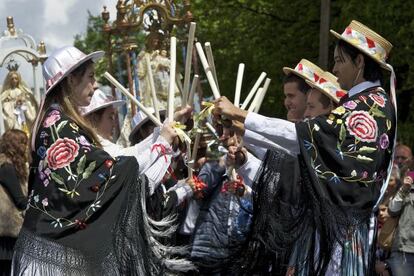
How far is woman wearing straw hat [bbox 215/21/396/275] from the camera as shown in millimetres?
5145

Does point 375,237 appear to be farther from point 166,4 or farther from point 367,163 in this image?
point 166,4

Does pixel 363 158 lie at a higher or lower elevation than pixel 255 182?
higher

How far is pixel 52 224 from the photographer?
16.8 ft

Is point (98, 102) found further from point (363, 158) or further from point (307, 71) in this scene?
point (363, 158)

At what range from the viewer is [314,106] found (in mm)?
6152

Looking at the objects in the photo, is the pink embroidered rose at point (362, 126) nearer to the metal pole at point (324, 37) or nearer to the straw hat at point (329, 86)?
the straw hat at point (329, 86)

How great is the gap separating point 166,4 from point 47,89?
5.93 metres

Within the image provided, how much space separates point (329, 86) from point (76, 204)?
6.08 ft

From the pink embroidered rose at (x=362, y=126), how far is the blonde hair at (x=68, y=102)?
4.35ft

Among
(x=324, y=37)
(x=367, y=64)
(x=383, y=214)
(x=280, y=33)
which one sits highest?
(x=367, y=64)

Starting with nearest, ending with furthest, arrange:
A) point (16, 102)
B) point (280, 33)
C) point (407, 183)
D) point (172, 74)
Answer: point (172, 74)
point (407, 183)
point (16, 102)
point (280, 33)

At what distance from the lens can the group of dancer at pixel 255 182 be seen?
5141 mm

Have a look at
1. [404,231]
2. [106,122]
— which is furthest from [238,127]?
[404,231]

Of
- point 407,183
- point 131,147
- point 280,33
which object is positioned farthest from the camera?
point 280,33
